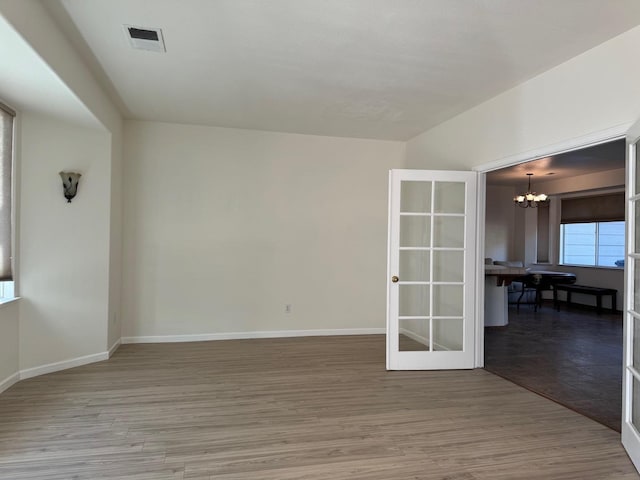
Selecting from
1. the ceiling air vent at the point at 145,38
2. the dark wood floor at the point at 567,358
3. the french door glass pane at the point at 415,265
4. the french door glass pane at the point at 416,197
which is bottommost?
the dark wood floor at the point at 567,358

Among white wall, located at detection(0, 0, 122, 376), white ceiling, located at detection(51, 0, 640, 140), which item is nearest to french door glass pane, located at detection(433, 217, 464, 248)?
white ceiling, located at detection(51, 0, 640, 140)

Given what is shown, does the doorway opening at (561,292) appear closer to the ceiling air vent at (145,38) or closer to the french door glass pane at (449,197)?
the french door glass pane at (449,197)

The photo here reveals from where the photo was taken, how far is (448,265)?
4.31m

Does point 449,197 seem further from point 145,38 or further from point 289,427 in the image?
point 145,38

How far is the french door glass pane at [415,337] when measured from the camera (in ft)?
14.1

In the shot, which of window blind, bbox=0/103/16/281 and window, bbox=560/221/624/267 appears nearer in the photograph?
window blind, bbox=0/103/16/281

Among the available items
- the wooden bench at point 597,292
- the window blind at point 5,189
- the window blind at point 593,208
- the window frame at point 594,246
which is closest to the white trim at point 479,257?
the window blind at point 5,189

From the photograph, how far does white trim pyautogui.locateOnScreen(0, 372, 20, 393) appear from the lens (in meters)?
3.36

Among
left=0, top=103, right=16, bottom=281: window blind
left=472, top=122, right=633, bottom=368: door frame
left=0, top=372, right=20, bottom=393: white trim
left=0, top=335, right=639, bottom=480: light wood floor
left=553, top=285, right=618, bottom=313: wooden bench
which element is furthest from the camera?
left=553, top=285, right=618, bottom=313: wooden bench

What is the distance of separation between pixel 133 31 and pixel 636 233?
3639 mm

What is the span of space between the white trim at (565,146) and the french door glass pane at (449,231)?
1.99ft

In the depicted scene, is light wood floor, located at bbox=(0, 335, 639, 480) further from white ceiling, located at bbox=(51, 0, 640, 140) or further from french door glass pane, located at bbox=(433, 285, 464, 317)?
white ceiling, located at bbox=(51, 0, 640, 140)

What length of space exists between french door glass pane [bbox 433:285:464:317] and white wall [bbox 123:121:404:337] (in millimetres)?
1482

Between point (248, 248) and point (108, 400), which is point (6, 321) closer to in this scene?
point (108, 400)
